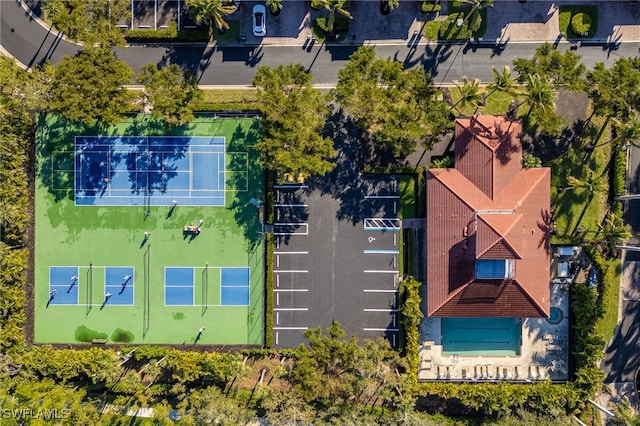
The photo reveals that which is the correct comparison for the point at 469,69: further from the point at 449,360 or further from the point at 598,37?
the point at 449,360

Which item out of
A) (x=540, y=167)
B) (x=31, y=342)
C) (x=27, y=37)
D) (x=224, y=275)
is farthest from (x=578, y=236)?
(x=27, y=37)

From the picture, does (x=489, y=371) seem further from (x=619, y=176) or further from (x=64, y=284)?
(x=64, y=284)

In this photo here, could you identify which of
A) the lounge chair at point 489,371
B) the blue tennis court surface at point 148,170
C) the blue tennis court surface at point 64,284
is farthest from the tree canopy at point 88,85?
the lounge chair at point 489,371

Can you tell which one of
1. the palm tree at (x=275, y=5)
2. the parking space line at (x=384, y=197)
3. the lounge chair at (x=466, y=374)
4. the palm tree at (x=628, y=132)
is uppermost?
the palm tree at (x=275, y=5)

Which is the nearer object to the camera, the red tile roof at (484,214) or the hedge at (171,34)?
the red tile roof at (484,214)

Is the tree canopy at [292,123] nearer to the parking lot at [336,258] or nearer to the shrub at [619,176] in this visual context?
the parking lot at [336,258]

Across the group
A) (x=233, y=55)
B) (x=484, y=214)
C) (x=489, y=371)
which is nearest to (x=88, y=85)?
(x=233, y=55)

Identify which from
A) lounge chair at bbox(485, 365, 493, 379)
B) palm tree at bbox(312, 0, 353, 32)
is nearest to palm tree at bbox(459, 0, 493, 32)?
palm tree at bbox(312, 0, 353, 32)

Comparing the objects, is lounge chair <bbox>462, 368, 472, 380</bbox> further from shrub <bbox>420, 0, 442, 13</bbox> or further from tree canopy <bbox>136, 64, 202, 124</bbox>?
tree canopy <bbox>136, 64, 202, 124</bbox>

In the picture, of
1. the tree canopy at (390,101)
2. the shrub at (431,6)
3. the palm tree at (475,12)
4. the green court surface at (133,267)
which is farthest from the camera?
the green court surface at (133,267)
